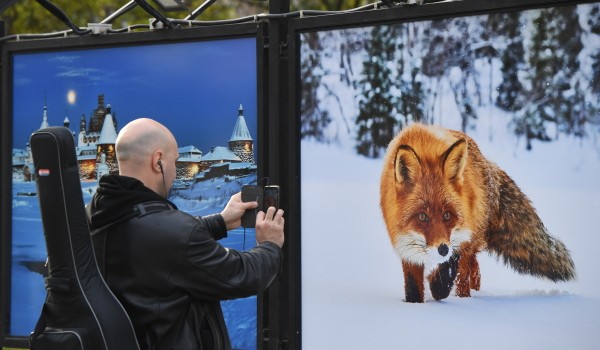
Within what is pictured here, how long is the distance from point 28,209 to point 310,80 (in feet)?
7.04

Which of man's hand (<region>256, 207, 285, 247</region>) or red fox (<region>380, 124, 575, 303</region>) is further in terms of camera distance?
red fox (<region>380, 124, 575, 303</region>)

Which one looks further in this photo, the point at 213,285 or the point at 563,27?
the point at 563,27

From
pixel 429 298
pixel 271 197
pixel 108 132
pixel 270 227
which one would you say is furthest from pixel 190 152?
pixel 270 227

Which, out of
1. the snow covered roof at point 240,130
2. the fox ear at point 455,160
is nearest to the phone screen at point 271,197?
the fox ear at point 455,160

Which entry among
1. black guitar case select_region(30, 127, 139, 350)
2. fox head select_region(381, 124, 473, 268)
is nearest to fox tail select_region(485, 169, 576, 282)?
fox head select_region(381, 124, 473, 268)

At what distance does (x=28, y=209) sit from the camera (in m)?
6.30

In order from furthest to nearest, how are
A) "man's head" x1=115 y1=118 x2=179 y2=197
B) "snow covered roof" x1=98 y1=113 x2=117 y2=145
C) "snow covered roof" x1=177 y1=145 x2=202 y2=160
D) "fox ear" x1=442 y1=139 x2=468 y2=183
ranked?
"snow covered roof" x1=98 y1=113 x2=117 y2=145, "snow covered roof" x1=177 y1=145 x2=202 y2=160, "fox ear" x1=442 y1=139 x2=468 y2=183, "man's head" x1=115 y1=118 x2=179 y2=197

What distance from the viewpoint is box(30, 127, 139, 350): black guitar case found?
3.68 meters

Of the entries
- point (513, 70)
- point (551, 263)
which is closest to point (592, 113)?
point (513, 70)

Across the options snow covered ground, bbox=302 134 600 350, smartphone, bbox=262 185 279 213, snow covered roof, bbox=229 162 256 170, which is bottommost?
snow covered ground, bbox=302 134 600 350

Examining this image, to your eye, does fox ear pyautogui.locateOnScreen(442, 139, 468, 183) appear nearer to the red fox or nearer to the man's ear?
the red fox

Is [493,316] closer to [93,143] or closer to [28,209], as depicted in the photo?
[93,143]

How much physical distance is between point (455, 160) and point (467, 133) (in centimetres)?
15

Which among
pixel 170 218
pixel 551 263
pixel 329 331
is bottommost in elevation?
pixel 329 331
